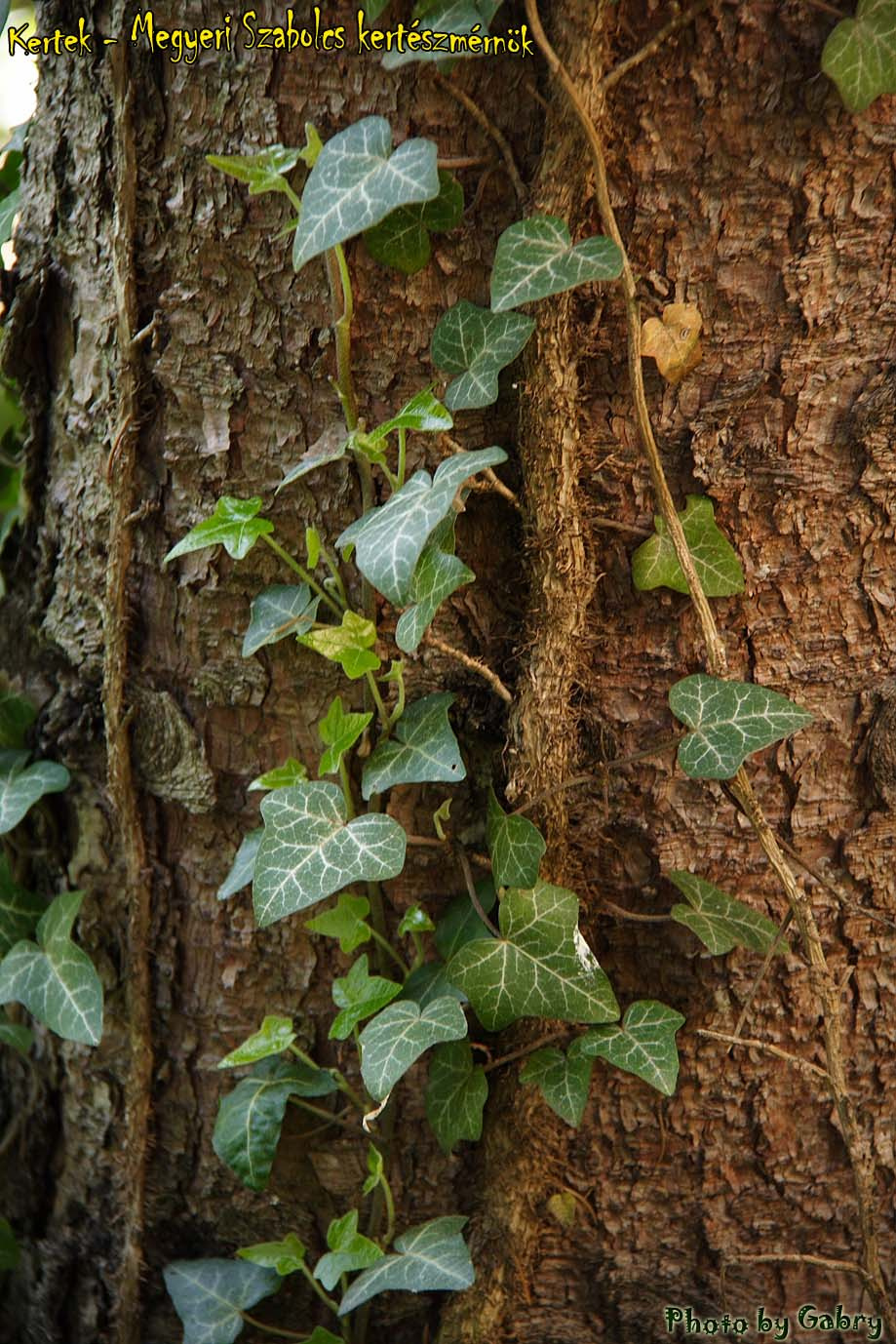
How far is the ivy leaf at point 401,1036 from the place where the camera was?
84 cm

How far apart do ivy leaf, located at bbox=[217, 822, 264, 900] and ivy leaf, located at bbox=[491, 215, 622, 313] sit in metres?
0.53

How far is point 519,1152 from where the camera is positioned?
3.22 feet

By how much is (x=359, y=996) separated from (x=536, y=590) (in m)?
0.41

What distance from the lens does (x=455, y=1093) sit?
960 millimetres

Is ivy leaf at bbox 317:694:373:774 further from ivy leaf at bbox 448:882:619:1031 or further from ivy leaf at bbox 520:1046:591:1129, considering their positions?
ivy leaf at bbox 520:1046:591:1129

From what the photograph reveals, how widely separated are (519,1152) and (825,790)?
1.51 ft

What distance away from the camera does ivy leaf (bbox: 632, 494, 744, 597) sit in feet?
2.99

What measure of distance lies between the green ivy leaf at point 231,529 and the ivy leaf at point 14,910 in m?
0.47

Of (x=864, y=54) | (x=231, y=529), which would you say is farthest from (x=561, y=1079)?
(x=864, y=54)

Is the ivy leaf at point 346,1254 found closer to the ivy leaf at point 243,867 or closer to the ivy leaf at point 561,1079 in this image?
the ivy leaf at point 561,1079

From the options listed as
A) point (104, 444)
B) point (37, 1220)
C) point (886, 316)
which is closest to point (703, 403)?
point (886, 316)

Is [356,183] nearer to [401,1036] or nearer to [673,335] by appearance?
[673,335]

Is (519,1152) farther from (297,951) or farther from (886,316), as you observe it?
(886,316)

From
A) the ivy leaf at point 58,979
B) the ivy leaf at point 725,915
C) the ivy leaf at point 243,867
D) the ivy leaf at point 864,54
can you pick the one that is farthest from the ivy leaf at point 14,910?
the ivy leaf at point 864,54
